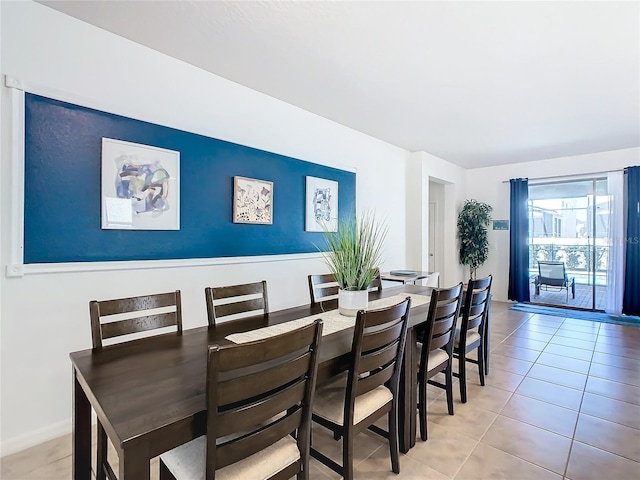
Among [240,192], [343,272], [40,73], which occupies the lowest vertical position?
[343,272]

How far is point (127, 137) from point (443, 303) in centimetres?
246

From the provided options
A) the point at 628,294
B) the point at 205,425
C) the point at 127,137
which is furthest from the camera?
the point at 628,294

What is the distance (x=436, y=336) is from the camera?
7.03ft

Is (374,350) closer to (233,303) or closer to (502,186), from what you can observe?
(233,303)

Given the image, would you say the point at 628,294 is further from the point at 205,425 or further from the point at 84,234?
the point at 84,234

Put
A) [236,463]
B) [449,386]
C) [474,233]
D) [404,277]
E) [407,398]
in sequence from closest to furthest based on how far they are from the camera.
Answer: [236,463] → [407,398] → [449,386] → [404,277] → [474,233]

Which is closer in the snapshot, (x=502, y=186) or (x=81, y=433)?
(x=81, y=433)

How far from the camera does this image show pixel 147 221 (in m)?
2.47

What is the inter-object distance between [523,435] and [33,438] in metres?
3.09

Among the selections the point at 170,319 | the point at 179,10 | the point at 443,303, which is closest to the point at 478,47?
the point at 443,303

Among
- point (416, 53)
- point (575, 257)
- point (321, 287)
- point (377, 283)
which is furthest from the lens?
point (575, 257)

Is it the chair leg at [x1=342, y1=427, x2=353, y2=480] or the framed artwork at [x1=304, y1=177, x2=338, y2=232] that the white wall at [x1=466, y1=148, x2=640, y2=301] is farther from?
the chair leg at [x1=342, y1=427, x2=353, y2=480]

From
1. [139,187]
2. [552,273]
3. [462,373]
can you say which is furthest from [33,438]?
[552,273]

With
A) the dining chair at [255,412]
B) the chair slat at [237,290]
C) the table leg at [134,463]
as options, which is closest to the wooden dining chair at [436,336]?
the dining chair at [255,412]
